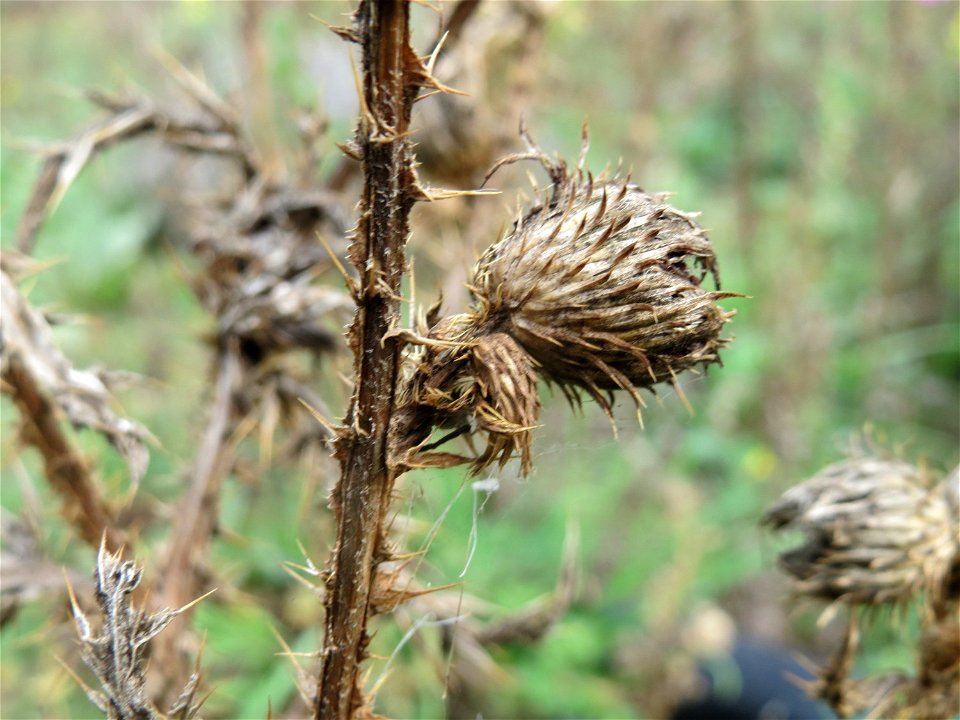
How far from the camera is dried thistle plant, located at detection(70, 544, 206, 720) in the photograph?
0.74 m

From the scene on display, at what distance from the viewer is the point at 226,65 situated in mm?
6070

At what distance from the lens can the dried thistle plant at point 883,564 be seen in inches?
46.5

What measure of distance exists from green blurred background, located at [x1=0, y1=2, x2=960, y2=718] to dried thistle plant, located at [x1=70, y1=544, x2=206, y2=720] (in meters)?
0.31

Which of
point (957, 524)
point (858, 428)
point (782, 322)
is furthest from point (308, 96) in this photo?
point (957, 524)

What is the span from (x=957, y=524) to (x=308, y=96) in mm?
3566

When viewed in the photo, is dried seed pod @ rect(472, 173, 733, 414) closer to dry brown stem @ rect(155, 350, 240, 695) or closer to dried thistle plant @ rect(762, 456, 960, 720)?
dried thistle plant @ rect(762, 456, 960, 720)

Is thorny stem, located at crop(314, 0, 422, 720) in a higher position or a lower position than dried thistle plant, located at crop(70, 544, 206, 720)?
higher

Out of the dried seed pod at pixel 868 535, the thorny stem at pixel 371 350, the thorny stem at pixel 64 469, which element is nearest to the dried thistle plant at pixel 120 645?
the thorny stem at pixel 371 350

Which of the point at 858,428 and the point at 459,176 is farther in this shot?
the point at 858,428

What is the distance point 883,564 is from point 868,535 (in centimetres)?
4

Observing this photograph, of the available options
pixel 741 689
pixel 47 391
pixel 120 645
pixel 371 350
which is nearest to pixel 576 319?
pixel 371 350

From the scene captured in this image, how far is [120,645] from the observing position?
738mm

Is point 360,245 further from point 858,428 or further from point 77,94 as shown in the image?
point 858,428

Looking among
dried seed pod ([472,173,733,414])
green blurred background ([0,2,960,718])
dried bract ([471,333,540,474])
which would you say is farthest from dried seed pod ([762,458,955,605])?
dried bract ([471,333,540,474])
